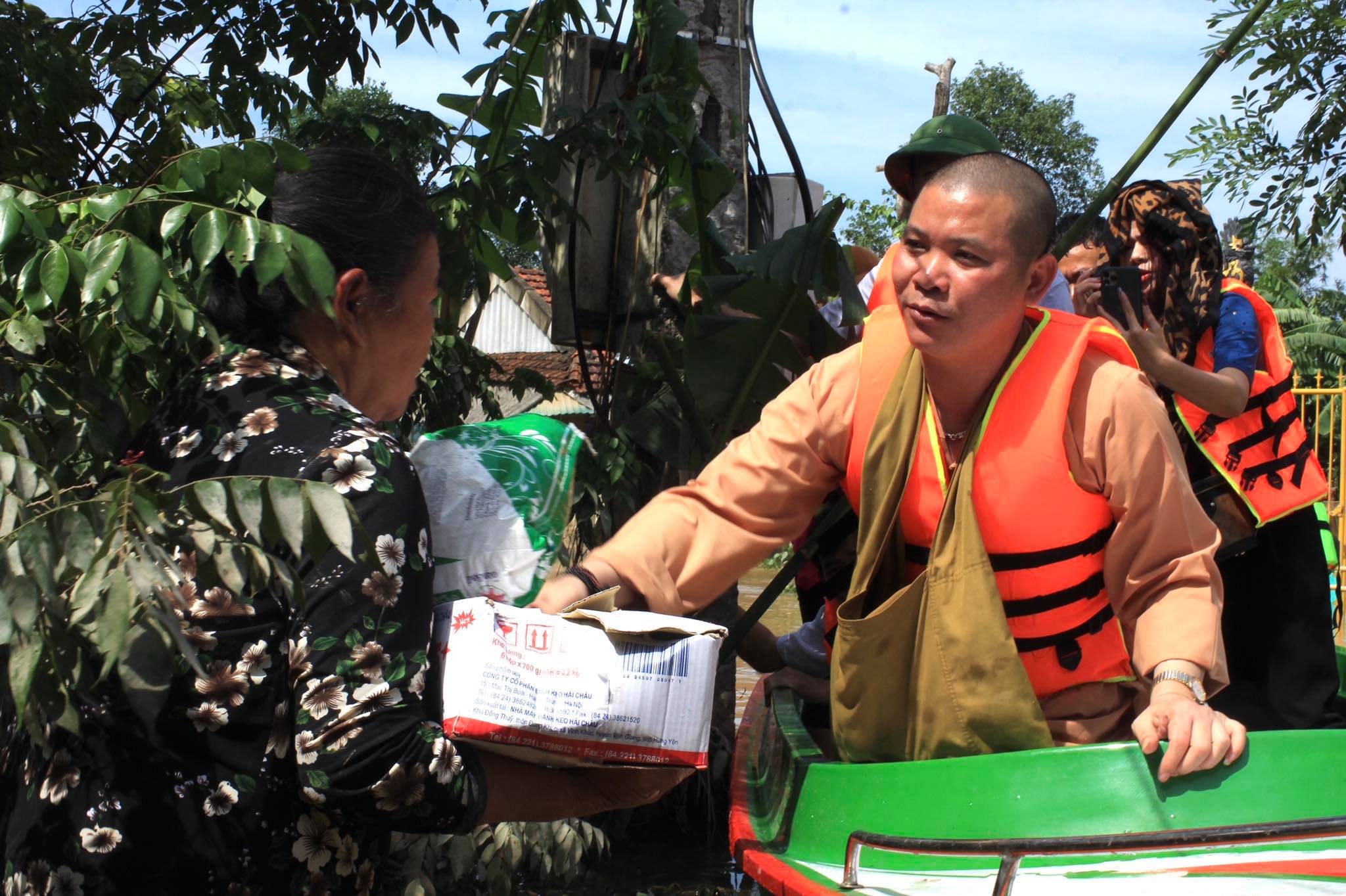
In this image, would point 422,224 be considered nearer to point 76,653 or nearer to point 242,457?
point 242,457

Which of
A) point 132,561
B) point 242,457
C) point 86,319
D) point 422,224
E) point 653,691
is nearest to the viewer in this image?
point 132,561

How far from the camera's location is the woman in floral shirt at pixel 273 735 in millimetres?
1543

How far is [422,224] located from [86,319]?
0.81 meters

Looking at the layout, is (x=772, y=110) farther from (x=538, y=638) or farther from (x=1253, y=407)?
(x=538, y=638)

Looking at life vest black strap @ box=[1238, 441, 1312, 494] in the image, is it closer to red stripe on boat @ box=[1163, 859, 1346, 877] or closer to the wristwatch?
the wristwatch

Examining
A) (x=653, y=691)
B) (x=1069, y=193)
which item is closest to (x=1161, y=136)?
(x=653, y=691)

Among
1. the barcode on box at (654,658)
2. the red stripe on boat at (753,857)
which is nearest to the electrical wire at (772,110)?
the red stripe on boat at (753,857)

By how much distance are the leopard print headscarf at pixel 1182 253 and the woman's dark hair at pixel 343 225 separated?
2.61 m

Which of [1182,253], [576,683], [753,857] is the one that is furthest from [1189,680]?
A: [1182,253]

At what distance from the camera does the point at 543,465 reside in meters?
1.90

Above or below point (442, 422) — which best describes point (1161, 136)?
above

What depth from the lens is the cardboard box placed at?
166 centimetres

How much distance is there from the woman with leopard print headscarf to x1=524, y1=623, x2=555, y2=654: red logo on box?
2376 mm

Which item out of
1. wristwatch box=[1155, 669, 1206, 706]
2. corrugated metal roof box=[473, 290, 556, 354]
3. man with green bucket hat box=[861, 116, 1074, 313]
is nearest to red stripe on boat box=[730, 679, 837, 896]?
wristwatch box=[1155, 669, 1206, 706]
